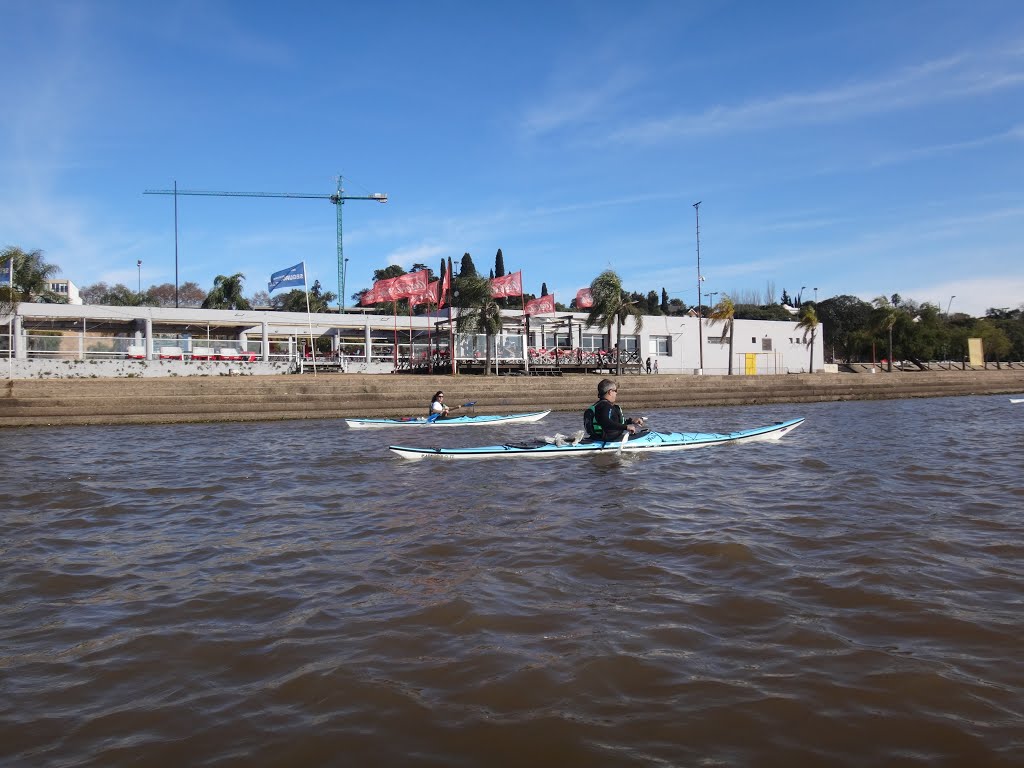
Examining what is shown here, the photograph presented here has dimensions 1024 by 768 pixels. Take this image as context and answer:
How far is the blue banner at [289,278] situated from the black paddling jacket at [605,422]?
27.3 metres

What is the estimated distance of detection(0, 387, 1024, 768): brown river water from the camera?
3.53m

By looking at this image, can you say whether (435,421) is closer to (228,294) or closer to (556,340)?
(556,340)

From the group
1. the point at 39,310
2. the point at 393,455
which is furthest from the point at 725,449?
the point at 39,310

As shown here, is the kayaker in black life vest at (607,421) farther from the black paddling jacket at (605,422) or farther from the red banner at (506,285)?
the red banner at (506,285)

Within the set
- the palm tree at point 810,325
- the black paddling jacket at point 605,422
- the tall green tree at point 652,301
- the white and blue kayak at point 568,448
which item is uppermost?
the tall green tree at point 652,301

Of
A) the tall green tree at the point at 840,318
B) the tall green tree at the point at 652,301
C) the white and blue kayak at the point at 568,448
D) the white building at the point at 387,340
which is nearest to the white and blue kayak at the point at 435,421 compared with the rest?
the white and blue kayak at the point at 568,448

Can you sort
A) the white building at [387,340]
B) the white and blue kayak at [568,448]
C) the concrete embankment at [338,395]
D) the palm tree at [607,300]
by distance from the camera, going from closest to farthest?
the white and blue kayak at [568,448] < the concrete embankment at [338,395] < the white building at [387,340] < the palm tree at [607,300]

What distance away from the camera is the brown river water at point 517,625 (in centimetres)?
353

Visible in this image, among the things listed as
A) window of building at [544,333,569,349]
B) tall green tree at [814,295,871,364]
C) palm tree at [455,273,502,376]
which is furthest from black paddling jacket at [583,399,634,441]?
tall green tree at [814,295,871,364]

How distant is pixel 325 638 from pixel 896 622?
13.7ft

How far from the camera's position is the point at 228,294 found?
6438 cm

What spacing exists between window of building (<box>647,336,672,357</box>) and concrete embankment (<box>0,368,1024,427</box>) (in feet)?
36.5

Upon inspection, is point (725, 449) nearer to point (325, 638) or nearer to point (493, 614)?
point (493, 614)

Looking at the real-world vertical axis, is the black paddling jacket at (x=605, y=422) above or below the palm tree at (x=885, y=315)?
below
